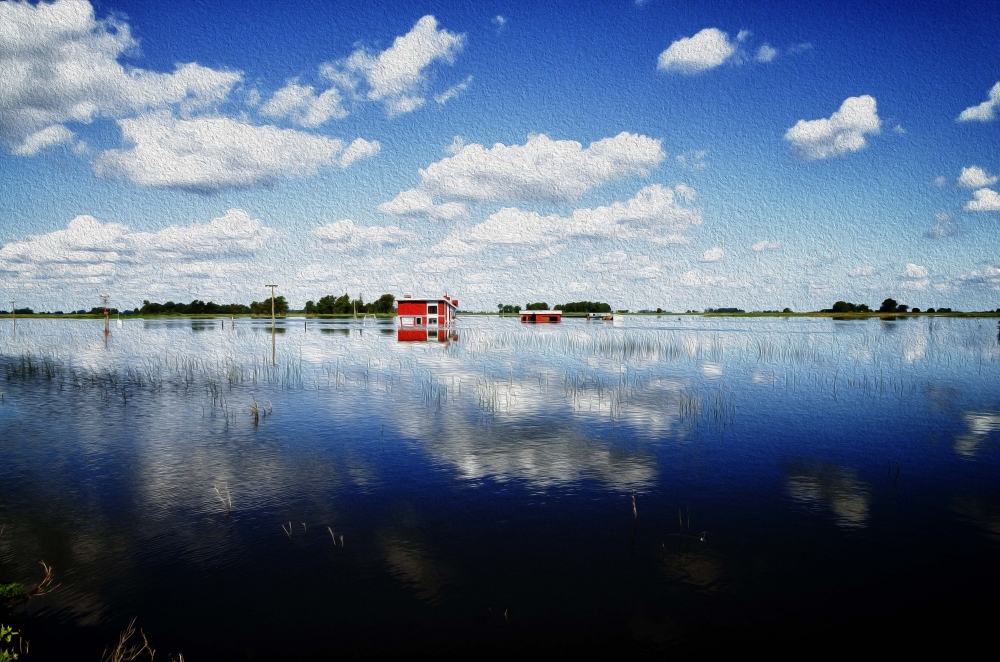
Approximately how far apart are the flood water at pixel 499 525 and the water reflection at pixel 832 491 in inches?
3.2

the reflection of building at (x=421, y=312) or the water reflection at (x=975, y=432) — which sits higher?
the reflection of building at (x=421, y=312)

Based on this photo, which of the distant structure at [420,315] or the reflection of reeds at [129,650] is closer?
the reflection of reeds at [129,650]

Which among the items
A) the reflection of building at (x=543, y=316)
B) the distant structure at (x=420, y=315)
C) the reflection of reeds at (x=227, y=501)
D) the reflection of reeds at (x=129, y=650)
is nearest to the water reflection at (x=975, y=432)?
the reflection of reeds at (x=227, y=501)

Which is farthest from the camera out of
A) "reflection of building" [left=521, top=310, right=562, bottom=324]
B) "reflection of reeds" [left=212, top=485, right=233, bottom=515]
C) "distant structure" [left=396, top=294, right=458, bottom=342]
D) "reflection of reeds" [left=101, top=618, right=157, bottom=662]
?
"reflection of building" [left=521, top=310, right=562, bottom=324]

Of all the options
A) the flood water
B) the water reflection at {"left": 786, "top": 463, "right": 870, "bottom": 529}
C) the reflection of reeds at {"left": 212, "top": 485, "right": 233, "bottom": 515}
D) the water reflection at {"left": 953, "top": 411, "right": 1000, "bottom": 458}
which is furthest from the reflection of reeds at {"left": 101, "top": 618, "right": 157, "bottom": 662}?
the water reflection at {"left": 953, "top": 411, "right": 1000, "bottom": 458}

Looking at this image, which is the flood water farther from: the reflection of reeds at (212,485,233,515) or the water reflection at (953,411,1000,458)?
the water reflection at (953,411,1000,458)

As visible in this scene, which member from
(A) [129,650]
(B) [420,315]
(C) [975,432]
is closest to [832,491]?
(C) [975,432]

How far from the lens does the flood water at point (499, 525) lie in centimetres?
755

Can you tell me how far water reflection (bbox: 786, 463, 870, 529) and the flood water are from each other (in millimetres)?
81

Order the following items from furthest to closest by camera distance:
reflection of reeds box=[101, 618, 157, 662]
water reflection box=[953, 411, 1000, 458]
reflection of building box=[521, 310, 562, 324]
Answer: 1. reflection of building box=[521, 310, 562, 324]
2. water reflection box=[953, 411, 1000, 458]
3. reflection of reeds box=[101, 618, 157, 662]

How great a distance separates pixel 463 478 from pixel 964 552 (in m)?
10.6

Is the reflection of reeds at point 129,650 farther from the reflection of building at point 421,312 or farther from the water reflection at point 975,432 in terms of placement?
the reflection of building at point 421,312

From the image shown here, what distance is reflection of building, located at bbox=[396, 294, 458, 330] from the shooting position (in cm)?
8906

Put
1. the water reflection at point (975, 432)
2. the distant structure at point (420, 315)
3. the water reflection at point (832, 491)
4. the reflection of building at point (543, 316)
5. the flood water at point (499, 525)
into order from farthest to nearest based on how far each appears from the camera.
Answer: the reflection of building at point (543, 316), the distant structure at point (420, 315), the water reflection at point (975, 432), the water reflection at point (832, 491), the flood water at point (499, 525)
